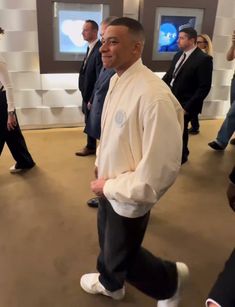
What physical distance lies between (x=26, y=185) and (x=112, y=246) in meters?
1.77

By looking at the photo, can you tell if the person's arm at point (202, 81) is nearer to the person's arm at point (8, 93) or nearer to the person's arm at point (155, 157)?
the person's arm at point (8, 93)

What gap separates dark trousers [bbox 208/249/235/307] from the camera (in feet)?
2.95

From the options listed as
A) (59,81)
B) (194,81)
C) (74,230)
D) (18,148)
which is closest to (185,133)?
(194,81)

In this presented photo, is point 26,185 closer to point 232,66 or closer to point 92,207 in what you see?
point 92,207

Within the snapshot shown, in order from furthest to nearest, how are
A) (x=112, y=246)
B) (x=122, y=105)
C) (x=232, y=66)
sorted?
1. (x=232, y=66)
2. (x=112, y=246)
3. (x=122, y=105)

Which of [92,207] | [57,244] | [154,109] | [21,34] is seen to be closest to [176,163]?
[154,109]

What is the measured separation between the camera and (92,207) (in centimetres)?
267

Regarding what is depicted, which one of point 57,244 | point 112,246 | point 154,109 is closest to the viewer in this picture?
point 154,109

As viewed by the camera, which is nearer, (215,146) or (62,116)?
(215,146)

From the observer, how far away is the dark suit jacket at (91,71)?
10.2 feet

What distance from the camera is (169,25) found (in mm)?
4332

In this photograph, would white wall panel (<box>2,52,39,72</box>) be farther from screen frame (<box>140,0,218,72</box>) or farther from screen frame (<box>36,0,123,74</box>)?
screen frame (<box>140,0,218,72</box>)

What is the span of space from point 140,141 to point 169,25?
3.58 m

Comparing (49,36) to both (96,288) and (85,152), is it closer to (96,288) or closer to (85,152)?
(85,152)
